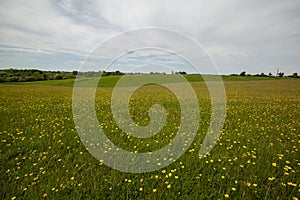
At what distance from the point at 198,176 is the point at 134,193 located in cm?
125

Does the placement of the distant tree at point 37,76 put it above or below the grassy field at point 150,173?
above

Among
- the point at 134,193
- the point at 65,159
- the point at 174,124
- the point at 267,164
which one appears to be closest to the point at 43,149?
the point at 65,159

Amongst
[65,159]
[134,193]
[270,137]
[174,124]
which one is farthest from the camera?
[174,124]

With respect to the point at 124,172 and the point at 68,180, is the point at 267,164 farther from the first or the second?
the point at 68,180

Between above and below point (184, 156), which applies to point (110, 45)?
above

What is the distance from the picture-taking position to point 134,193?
2.69 metres

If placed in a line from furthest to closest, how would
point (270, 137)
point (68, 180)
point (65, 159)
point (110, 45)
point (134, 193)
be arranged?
point (270, 137) → point (110, 45) → point (65, 159) → point (68, 180) → point (134, 193)

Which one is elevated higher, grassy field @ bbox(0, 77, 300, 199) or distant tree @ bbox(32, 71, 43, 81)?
distant tree @ bbox(32, 71, 43, 81)

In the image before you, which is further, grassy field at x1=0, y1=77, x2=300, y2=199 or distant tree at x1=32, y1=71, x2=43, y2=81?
distant tree at x1=32, y1=71, x2=43, y2=81

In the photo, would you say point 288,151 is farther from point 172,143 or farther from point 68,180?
point 68,180

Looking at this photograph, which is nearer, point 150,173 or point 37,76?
point 150,173

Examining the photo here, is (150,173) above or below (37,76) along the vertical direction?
below

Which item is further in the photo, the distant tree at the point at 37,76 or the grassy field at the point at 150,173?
the distant tree at the point at 37,76

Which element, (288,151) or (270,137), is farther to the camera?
(270,137)
